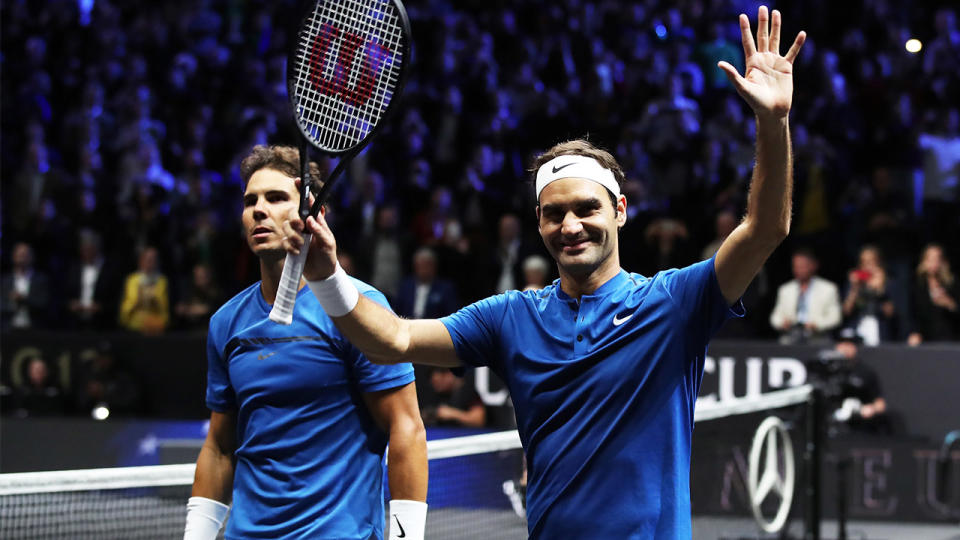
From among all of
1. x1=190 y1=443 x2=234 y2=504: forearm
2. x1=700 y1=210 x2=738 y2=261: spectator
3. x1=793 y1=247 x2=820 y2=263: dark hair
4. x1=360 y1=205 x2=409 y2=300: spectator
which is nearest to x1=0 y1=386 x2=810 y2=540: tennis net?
x1=190 y1=443 x2=234 y2=504: forearm

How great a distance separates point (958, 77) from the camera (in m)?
13.2

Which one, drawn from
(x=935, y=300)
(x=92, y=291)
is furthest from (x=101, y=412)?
(x=935, y=300)

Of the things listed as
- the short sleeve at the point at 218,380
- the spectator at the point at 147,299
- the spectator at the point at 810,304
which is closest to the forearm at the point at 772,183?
the short sleeve at the point at 218,380

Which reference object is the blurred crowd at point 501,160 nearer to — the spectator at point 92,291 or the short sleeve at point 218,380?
the spectator at point 92,291

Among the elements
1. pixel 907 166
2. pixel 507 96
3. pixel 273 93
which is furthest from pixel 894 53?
pixel 273 93

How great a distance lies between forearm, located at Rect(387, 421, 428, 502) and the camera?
3.64 m

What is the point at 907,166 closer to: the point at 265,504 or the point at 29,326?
the point at 29,326

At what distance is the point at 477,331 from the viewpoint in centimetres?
329

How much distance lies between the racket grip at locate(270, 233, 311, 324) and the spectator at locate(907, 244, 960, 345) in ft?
31.3

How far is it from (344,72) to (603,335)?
108cm

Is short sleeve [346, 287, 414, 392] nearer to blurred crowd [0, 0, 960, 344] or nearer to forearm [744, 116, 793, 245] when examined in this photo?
forearm [744, 116, 793, 245]

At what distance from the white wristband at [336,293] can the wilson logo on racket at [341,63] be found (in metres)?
0.67

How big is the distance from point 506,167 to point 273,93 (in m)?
3.83

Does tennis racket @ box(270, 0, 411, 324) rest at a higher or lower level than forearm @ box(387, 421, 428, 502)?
higher
